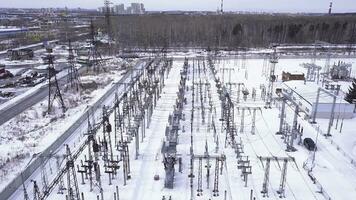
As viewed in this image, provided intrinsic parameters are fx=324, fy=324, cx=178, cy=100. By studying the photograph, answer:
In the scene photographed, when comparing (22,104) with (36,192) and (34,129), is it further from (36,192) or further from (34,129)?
(36,192)

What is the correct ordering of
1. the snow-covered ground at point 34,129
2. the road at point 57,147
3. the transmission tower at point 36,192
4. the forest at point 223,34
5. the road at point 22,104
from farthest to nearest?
the forest at point 223,34, the road at point 22,104, the snow-covered ground at point 34,129, the road at point 57,147, the transmission tower at point 36,192

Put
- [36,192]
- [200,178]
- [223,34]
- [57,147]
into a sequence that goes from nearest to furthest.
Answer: [36,192], [200,178], [57,147], [223,34]

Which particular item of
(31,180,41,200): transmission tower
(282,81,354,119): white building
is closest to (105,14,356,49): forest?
(282,81,354,119): white building

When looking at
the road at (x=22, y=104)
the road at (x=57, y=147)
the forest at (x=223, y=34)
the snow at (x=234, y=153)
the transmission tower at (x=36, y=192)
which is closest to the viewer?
the transmission tower at (x=36, y=192)

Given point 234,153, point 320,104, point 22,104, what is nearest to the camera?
point 234,153

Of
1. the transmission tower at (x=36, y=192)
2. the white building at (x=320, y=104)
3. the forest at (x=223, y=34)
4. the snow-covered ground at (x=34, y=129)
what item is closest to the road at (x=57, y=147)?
the snow-covered ground at (x=34, y=129)

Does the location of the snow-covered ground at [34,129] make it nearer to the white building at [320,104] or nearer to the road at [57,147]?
the road at [57,147]

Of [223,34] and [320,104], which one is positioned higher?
[223,34]

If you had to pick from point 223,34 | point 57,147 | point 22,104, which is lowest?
point 57,147

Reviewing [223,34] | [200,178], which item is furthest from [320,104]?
[223,34]

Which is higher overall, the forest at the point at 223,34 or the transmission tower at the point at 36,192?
the forest at the point at 223,34

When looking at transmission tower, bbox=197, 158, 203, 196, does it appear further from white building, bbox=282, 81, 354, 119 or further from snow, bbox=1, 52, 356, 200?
white building, bbox=282, 81, 354, 119

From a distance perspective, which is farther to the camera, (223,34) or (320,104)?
(223,34)
